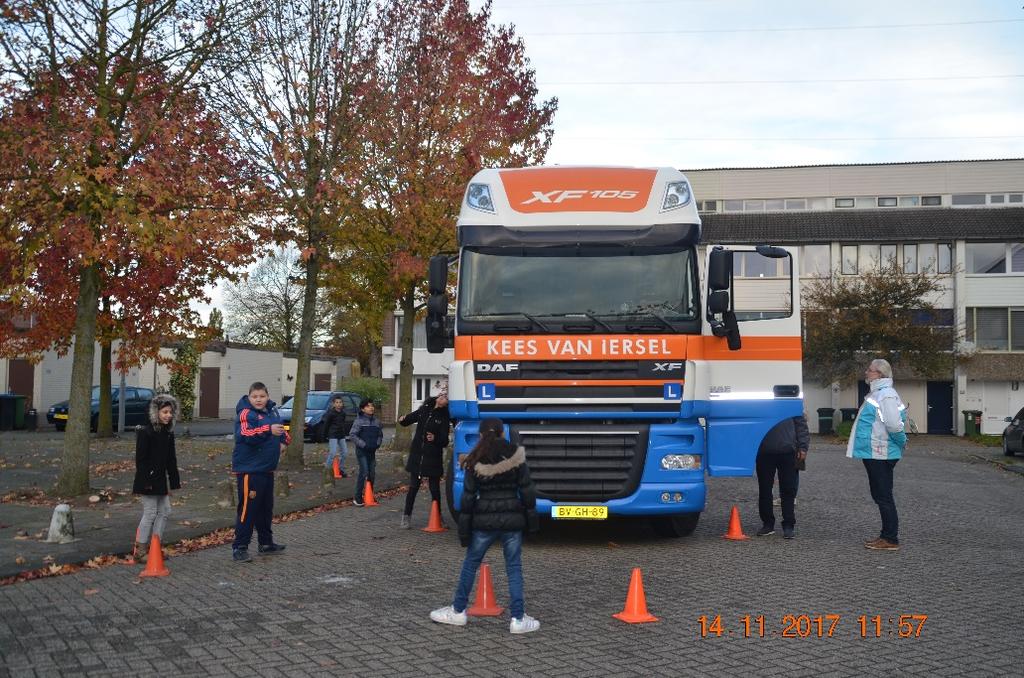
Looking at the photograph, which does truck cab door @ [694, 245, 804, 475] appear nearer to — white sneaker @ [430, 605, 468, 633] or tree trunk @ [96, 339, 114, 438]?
white sneaker @ [430, 605, 468, 633]

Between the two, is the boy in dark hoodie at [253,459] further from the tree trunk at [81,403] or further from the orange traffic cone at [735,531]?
the tree trunk at [81,403]

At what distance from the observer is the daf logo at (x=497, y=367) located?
34.6 feet

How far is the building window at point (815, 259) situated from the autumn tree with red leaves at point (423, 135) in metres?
27.3

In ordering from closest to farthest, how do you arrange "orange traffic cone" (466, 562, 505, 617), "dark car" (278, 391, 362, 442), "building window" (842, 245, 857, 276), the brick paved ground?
the brick paved ground
"orange traffic cone" (466, 562, 505, 617)
"dark car" (278, 391, 362, 442)
"building window" (842, 245, 857, 276)

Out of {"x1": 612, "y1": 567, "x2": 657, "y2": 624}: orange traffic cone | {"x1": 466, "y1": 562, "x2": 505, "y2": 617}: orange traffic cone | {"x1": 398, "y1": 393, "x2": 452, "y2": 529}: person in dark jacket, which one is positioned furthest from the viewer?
{"x1": 398, "y1": 393, "x2": 452, "y2": 529}: person in dark jacket

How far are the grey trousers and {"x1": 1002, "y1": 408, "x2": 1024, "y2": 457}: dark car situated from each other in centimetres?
2505

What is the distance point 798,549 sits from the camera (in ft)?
35.8

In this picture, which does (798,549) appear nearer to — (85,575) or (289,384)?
(85,575)

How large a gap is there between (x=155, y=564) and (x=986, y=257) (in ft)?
149

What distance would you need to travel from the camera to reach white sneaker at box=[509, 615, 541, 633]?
7031 mm

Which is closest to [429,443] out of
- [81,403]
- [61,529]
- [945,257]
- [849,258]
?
[61,529]

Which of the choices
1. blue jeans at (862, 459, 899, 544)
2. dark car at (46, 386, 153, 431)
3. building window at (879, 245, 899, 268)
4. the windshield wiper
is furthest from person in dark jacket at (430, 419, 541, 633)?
building window at (879, 245, 899, 268)

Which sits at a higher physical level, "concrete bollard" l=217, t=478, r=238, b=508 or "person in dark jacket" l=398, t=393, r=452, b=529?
"person in dark jacket" l=398, t=393, r=452, b=529

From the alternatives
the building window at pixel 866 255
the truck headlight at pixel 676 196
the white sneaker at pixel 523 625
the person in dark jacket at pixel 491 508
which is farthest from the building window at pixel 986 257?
the white sneaker at pixel 523 625
